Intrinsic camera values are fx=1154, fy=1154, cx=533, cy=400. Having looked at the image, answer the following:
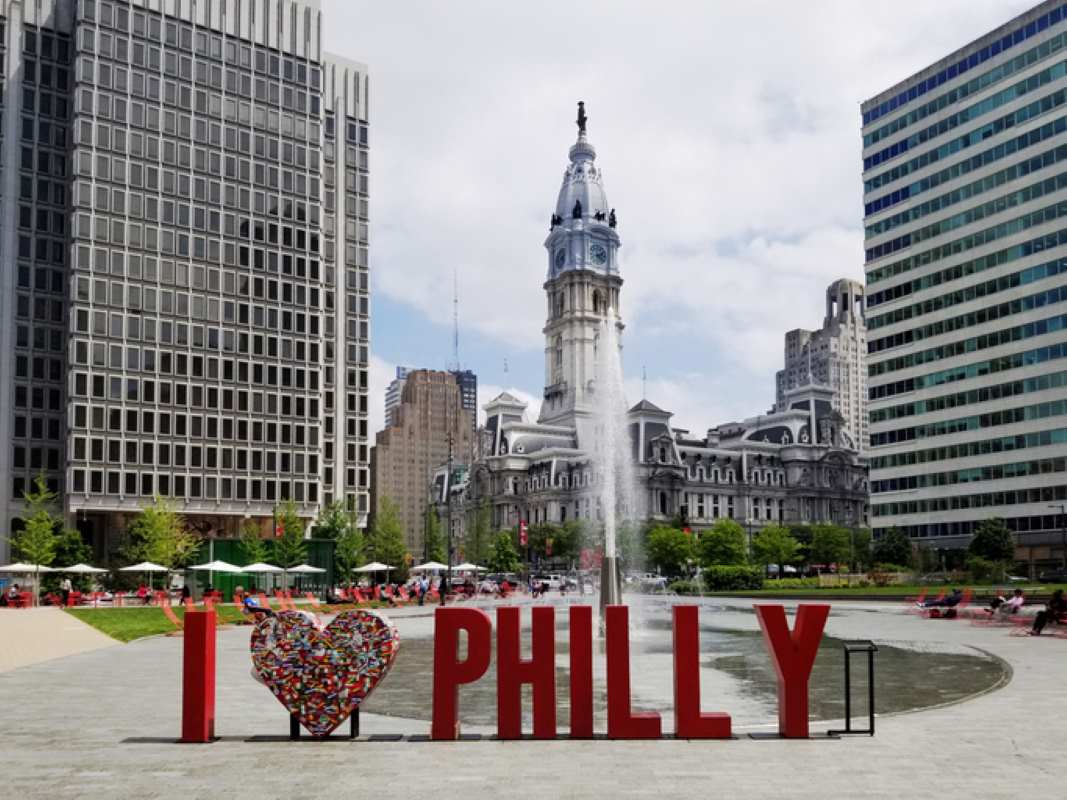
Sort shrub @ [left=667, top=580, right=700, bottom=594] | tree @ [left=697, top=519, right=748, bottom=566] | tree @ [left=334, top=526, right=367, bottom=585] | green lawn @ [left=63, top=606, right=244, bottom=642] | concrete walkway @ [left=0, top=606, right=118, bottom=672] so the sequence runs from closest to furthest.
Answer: concrete walkway @ [left=0, top=606, right=118, bottom=672], green lawn @ [left=63, top=606, right=244, bottom=642], shrub @ [left=667, top=580, right=700, bottom=594], tree @ [left=334, top=526, right=367, bottom=585], tree @ [left=697, top=519, right=748, bottom=566]

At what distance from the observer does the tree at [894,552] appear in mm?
103625

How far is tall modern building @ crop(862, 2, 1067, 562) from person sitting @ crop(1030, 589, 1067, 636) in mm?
65025

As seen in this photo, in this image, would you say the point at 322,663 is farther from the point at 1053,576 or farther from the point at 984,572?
the point at 1053,576

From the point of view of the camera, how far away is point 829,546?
14850 cm

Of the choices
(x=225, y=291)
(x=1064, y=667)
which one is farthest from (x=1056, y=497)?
(x=1064, y=667)

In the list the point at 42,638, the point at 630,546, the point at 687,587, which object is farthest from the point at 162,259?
the point at 42,638

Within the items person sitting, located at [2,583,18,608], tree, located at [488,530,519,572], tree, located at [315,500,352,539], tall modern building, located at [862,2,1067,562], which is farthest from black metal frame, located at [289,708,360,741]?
tree, located at [488,530,519,572]

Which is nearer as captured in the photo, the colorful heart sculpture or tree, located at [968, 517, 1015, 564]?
the colorful heart sculpture

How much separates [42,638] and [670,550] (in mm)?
103314

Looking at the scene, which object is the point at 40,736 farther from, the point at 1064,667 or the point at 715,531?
the point at 715,531

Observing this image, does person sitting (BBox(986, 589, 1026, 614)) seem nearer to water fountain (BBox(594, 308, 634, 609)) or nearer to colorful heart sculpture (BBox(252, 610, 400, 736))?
water fountain (BBox(594, 308, 634, 609))

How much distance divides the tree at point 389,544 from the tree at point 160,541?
72.3 ft

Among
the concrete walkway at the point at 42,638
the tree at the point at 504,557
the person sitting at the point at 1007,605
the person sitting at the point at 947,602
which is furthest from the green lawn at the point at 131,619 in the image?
the tree at the point at 504,557

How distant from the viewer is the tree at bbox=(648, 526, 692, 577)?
132 metres
